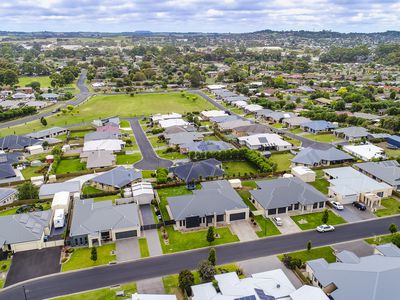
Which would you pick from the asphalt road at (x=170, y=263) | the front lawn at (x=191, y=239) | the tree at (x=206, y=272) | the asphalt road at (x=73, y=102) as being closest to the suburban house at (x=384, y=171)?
the asphalt road at (x=170, y=263)

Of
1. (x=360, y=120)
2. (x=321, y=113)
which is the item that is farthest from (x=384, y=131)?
(x=321, y=113)

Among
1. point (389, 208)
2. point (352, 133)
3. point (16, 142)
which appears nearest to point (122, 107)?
point (16, 142)

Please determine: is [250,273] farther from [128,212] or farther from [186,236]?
[128,212]

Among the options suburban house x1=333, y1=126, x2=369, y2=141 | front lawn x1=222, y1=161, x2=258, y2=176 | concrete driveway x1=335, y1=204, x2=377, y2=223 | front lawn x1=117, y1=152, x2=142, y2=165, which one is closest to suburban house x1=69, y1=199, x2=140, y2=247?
front lawn x1=222, y1=161, x2=258, y2=176

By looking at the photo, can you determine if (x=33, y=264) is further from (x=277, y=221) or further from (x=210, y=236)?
(x=277, y=221)

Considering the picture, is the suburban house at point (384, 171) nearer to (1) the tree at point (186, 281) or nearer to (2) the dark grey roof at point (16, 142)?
(1) the tree at point (186, 281)

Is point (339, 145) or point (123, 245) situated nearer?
point (123, 245)

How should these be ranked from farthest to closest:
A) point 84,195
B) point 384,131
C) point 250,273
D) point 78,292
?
point 384,131, point 84,195, point 250,273, point 78,292
